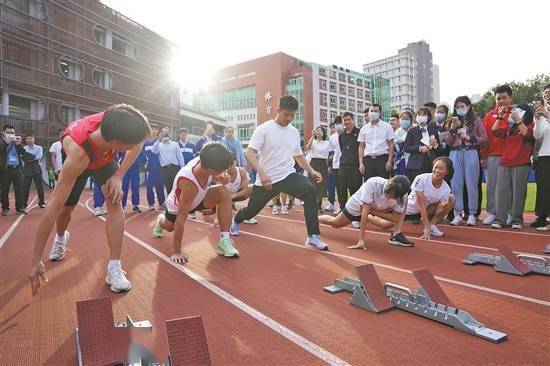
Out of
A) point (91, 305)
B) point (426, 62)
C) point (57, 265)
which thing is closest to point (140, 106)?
point (57, 265)

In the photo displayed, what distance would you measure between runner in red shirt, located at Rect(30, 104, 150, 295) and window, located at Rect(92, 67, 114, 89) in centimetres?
2617

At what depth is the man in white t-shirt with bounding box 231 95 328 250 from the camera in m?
4.68

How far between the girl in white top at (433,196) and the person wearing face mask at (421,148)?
3.62ft

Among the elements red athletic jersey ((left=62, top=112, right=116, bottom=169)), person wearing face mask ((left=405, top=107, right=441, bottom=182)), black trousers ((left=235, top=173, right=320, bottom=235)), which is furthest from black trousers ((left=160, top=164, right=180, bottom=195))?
red athletic jersey ((left=62, top=112, right=116, bottom=169))

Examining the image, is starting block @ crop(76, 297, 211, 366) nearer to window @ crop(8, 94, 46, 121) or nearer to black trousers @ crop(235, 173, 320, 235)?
black trousers @ crop(235, 173, 320, 235)

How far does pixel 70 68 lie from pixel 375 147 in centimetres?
2353

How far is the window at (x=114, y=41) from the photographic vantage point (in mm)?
26673

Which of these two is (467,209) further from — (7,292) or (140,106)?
(140,106)

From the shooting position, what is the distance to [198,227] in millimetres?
6484

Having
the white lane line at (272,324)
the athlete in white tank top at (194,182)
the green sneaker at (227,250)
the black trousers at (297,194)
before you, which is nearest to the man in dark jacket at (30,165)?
the athlete in white tank top at (194,182)

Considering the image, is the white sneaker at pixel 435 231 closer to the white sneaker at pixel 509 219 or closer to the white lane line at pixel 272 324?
the white sneaker at pixel 509 219

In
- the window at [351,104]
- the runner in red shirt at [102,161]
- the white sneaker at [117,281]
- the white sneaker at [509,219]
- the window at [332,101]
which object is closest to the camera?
the runner in red shirt at [102,161]

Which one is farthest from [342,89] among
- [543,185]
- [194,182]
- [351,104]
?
[194,182]

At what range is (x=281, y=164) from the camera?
16.0ft
